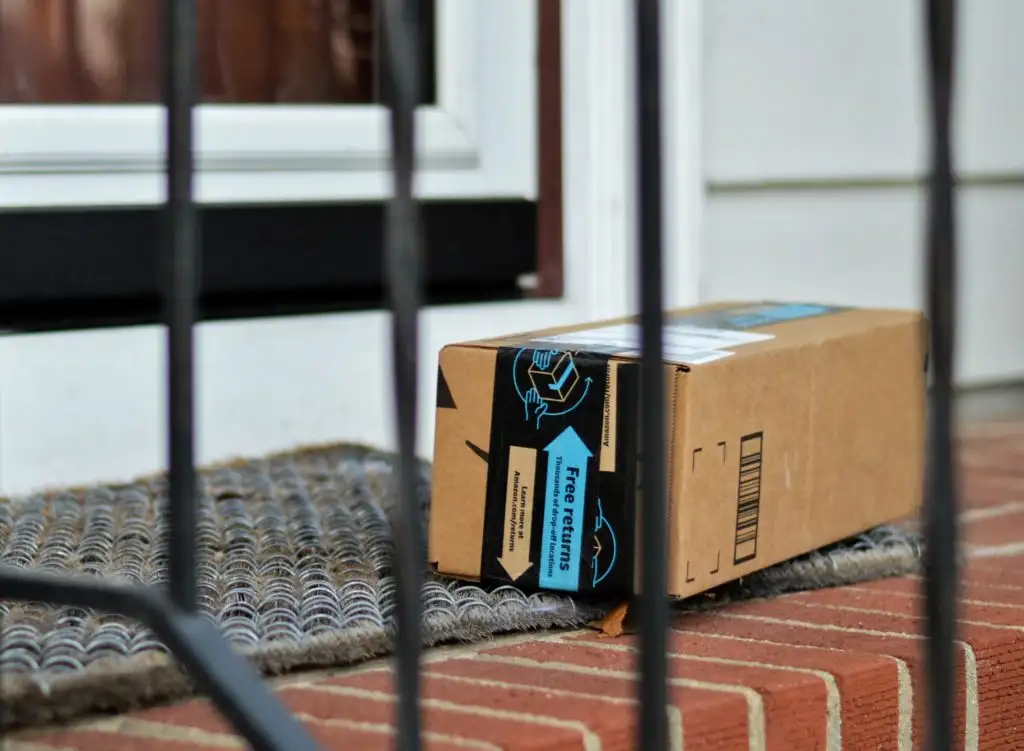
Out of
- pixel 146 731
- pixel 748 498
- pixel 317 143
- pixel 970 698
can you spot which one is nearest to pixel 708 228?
pixel 317 143

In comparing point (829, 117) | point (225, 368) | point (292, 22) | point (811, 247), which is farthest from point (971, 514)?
point (292, 22)

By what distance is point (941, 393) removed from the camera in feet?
1.94

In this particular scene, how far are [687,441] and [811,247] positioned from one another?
48.5 inches

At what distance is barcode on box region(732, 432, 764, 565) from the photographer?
104cm

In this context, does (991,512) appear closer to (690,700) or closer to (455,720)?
(690,700)

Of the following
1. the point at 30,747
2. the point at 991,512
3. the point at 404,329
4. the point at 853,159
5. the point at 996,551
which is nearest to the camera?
the point at 404,329

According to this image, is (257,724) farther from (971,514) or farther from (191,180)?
(971,514)

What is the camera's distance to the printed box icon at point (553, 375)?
3.31ft

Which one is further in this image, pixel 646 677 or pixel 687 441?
pixel 687 441

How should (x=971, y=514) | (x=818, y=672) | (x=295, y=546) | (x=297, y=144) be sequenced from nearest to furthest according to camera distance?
(x=818, y=672), (x=295, y=546), (x=971, y=514), (x=297, y=144)

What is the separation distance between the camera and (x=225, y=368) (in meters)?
1.63

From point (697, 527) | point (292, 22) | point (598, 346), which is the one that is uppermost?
point (292, 22)

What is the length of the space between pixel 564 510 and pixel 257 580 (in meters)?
0.26

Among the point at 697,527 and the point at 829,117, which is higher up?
the point at 829,117
